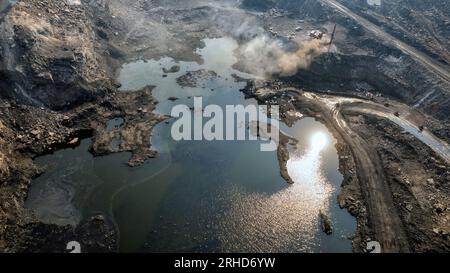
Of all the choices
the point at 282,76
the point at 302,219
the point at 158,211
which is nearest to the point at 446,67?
the point at 282,76

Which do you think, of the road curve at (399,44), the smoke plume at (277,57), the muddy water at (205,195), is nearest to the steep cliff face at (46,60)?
the muddy water at (205,195)

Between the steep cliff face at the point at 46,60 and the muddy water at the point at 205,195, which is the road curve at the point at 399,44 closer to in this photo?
the muddy water at the point at 205,195

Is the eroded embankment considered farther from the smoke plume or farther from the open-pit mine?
the smoke plume

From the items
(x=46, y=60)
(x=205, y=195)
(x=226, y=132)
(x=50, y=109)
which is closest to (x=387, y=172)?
(x=226, y=132)

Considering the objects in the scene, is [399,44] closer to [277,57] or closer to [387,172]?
[277,57]

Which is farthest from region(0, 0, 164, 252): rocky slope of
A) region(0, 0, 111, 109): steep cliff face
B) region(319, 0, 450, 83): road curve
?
region(319, 0, 450, 83): road curve
